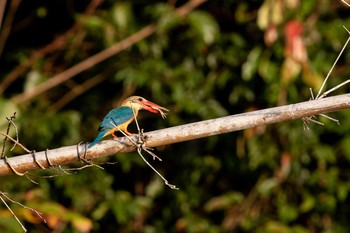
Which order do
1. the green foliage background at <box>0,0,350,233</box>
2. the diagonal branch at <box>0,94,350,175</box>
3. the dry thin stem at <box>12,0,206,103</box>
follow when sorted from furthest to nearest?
the dry thin stem at <box>12,0,206,103</box>, the green foliage background at <box>0,0,350,233</box>, the diagonal branch at <box>0,94,350,175</box>

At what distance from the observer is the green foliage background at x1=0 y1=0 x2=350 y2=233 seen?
616cm

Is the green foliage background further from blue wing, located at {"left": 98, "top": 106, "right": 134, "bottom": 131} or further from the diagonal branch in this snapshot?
the diagonal branch

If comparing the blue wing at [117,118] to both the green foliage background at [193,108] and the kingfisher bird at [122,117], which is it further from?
the green foliage background at [193,108]

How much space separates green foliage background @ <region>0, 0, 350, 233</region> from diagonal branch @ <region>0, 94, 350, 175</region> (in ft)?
8.77

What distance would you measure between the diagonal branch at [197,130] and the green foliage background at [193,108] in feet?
8.77

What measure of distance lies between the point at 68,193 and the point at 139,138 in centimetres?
359

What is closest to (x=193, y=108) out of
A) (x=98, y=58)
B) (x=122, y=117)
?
(x=98, y=58)

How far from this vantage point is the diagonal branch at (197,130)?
2990mm

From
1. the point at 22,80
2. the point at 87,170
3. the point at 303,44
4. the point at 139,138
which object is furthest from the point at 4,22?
the point at 139,138

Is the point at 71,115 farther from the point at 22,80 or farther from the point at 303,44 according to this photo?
the point at 303,44

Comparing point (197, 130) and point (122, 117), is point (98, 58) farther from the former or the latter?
point (197, 130)

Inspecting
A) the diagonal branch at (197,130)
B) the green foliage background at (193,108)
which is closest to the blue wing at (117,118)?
the diagonal branch at (197,130)

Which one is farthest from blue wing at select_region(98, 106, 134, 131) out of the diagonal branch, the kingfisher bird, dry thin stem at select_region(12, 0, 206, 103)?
dry thin stem at select_region(12, 0, 206, 103)

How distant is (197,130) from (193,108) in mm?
3178
